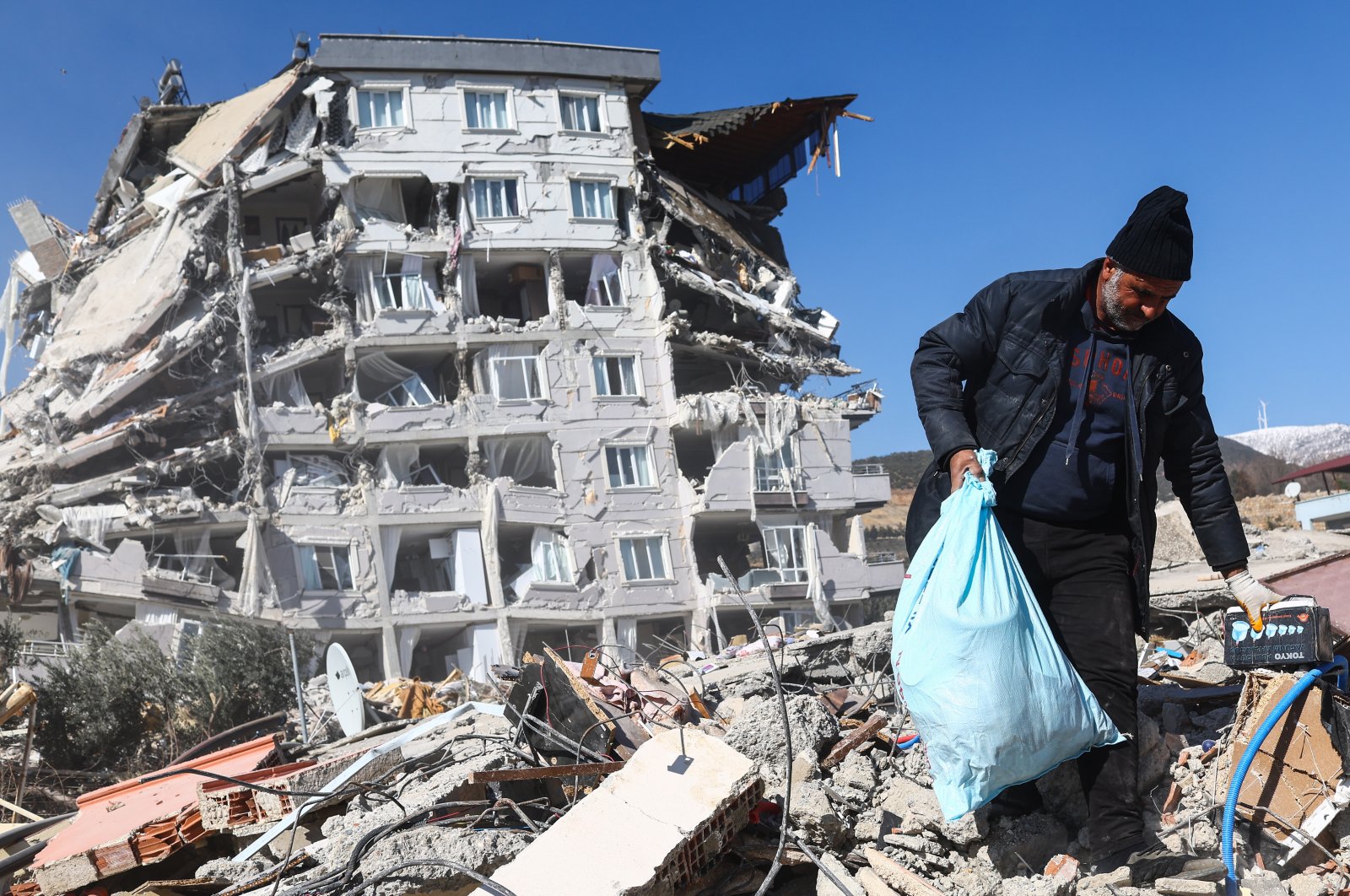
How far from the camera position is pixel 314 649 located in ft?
101

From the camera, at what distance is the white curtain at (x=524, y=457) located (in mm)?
35844

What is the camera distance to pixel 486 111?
1470 inches

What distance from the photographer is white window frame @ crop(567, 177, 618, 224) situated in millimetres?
37812

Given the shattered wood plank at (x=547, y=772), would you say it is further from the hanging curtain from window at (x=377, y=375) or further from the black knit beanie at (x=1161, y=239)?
the hanging curtain from window at (x=377, y=375)

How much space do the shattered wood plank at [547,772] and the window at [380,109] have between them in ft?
113

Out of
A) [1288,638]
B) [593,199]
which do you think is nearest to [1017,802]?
[1288,638]

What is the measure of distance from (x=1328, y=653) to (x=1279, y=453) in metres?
71.1

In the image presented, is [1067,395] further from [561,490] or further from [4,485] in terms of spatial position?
[4,485]

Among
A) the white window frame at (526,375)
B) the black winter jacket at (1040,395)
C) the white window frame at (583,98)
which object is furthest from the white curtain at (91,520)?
the black winter jacket at (1040,395)

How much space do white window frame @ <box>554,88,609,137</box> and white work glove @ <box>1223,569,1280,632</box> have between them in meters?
35.3

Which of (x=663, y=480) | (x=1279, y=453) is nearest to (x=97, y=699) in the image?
(x=663, y=480)

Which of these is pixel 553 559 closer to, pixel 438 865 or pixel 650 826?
pixel 438 865

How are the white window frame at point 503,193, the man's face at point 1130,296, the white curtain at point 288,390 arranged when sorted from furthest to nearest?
the white window frame at point 503,193 < the white curtain at point 288,390 < the man's face at point 1130,296

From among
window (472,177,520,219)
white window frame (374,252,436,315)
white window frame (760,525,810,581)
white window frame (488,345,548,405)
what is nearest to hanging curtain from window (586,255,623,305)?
white window frame (488,345,548,405)
